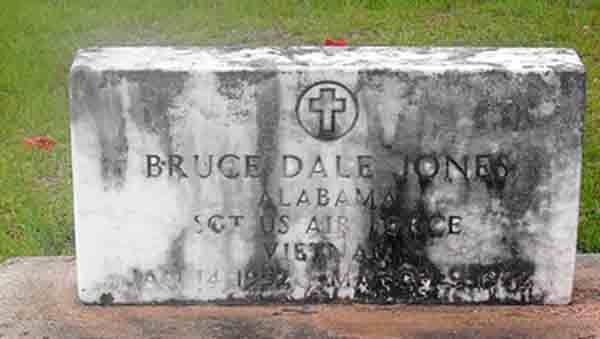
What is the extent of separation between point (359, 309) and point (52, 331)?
1.12 metres

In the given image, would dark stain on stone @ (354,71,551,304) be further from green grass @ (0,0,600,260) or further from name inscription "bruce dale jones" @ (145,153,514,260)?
green grass @ (0,0,600,260)

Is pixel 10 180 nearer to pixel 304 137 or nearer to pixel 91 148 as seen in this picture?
pixel 91 148

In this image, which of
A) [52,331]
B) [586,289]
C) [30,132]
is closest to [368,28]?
[30,132]

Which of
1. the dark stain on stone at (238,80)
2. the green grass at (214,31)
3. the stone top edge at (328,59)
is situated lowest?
the green grass at (214,31)

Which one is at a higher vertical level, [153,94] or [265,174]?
[153,94]

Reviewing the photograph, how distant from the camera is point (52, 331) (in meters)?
4.02

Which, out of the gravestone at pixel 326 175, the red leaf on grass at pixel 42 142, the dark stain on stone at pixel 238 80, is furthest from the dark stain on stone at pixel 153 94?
the red leaf on grass at pixel 42 142

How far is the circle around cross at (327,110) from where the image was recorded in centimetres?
398

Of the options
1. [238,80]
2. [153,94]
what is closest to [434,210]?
[238,80]

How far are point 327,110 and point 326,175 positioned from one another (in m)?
0.24

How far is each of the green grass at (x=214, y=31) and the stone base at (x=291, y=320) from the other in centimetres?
210

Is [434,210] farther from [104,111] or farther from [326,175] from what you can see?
[104,111]

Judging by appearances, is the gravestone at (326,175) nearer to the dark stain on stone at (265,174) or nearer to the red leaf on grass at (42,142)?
the dark stain on stone at (265,174)

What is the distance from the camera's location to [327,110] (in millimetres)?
3996
